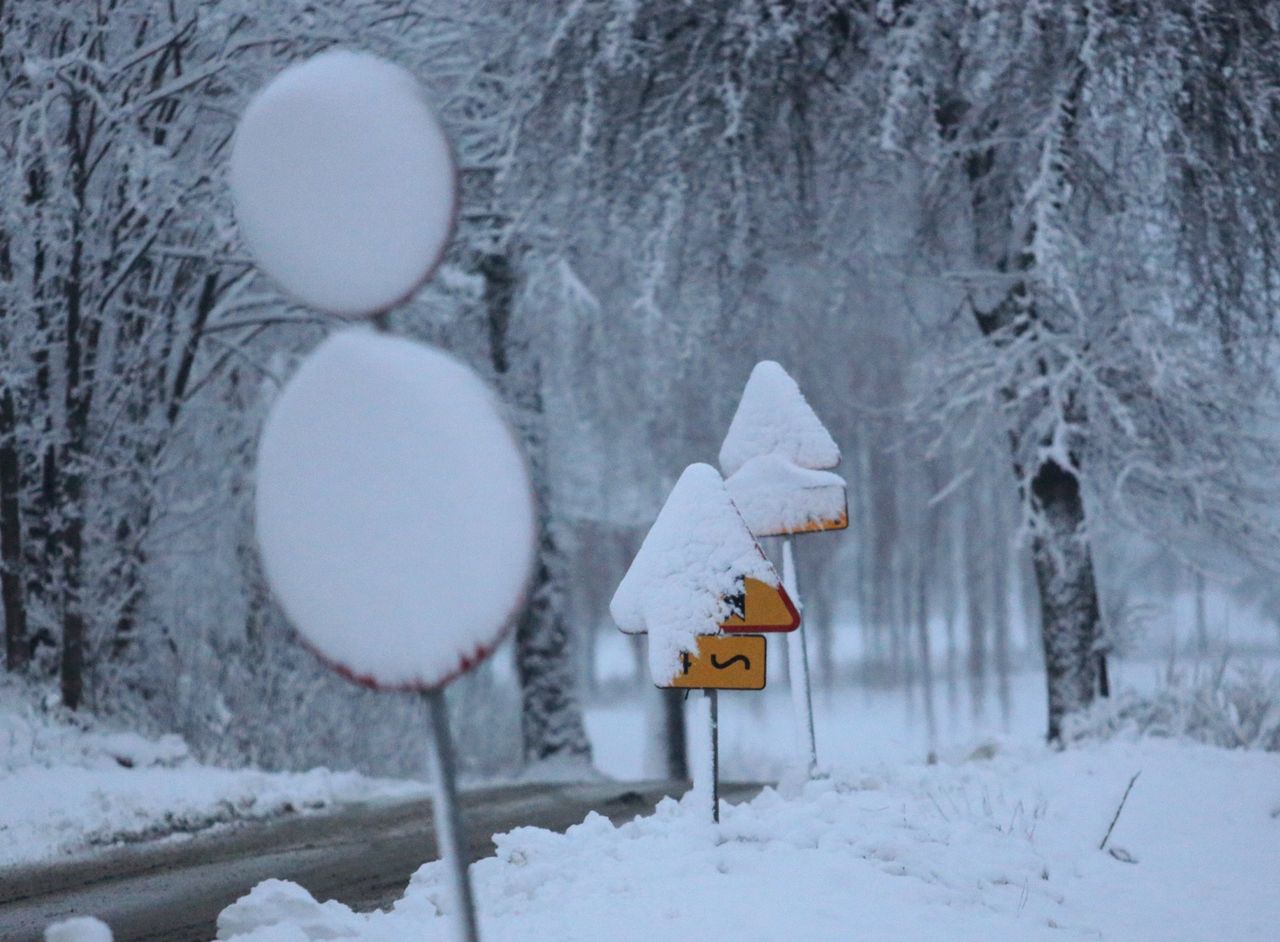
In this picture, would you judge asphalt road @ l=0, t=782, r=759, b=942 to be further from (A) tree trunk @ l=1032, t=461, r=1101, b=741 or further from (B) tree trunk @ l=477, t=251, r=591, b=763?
(B) tree trunk @ l=477, t=251, r=591, b=763

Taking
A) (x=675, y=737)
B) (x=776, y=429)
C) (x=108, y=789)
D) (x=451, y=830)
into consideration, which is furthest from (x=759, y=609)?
(x=675, y=737)

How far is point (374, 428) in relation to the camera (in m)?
2.44

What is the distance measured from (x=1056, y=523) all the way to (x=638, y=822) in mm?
5554

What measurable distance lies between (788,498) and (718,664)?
175cm

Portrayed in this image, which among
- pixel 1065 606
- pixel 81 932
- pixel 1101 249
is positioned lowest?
pixel 1065 606

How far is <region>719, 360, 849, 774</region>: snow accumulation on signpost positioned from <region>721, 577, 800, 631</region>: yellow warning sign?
52.0 inches

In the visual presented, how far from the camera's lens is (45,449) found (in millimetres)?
9383

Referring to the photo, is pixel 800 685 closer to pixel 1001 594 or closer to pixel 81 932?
pixel 81 932

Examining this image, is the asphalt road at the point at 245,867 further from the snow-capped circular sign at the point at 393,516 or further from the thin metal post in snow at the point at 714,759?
the snow-capped circular sign at the point at 393,516

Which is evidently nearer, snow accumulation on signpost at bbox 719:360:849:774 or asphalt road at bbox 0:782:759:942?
asphalt road at bbox 0:782:759:942

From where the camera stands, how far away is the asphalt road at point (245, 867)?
507 centimetres

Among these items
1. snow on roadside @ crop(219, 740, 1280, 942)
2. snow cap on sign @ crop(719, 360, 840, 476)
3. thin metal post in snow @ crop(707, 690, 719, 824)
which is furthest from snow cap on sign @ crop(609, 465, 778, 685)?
snow cap on sign @ crop(719, 360, 840, 476)

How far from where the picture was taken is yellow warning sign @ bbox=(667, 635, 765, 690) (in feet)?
17.2

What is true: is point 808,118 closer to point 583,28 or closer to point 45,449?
point 583,28
